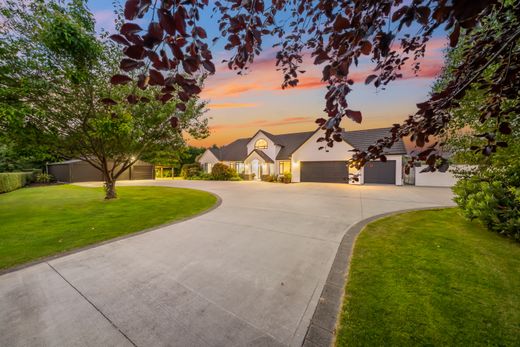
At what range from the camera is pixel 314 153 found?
63.3 feet

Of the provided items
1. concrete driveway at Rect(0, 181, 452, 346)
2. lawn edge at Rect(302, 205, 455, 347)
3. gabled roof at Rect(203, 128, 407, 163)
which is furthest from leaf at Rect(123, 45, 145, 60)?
gabled roof at Rect(203, 128, 407, 163)

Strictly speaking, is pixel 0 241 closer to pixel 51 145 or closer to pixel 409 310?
pixel 51 145

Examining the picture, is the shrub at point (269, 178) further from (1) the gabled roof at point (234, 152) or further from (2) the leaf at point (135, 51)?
(2) the leaf at point (135, 51)

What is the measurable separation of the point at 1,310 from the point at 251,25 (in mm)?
4118

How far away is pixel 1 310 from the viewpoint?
2.35 meters

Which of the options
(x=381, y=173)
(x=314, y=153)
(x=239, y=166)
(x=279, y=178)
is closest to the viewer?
(x=381, y=173)

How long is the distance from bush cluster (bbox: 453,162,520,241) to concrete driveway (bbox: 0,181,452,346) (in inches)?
129

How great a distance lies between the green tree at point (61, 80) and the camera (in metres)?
6.00

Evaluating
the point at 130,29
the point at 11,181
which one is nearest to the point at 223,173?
the point at 11,181

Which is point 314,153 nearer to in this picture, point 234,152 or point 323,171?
point 323,171

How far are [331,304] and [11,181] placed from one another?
24.0 metres

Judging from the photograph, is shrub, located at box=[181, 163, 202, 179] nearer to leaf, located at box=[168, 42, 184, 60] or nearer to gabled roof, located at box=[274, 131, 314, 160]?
gabled roof, located at box=[274, 131, 314, 160]

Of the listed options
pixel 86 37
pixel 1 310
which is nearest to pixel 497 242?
pixel 1 310

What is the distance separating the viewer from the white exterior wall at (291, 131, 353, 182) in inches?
713
